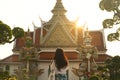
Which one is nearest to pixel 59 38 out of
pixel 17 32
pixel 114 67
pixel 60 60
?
pixel 114 67

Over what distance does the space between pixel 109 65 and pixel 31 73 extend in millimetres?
14549

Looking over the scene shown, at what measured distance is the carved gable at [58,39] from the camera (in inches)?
1313

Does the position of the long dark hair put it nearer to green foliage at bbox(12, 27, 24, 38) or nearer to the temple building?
green foliage at bbox(12, 27, 24, 38)

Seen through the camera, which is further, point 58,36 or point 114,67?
point 58,36

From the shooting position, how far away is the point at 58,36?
33.8 meters

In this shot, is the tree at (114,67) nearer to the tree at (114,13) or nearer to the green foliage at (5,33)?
the tree at (114,13)

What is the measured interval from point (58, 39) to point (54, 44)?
0.61m

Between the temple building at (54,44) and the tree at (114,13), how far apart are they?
54.4 ft

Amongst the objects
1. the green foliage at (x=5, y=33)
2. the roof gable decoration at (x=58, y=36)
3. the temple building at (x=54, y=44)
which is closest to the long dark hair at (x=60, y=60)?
the green foliage at (x=5, y=33)

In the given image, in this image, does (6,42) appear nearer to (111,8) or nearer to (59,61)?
(111,8)

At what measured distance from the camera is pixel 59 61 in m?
8.02

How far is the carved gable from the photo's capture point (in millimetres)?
33344

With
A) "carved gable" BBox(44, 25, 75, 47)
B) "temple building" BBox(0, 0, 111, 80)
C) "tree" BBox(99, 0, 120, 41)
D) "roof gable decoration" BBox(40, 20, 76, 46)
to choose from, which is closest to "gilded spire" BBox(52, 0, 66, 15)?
"temple building" BBox(0, 0, 111, 80)

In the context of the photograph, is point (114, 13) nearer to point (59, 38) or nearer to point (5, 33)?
point (5, 33)
